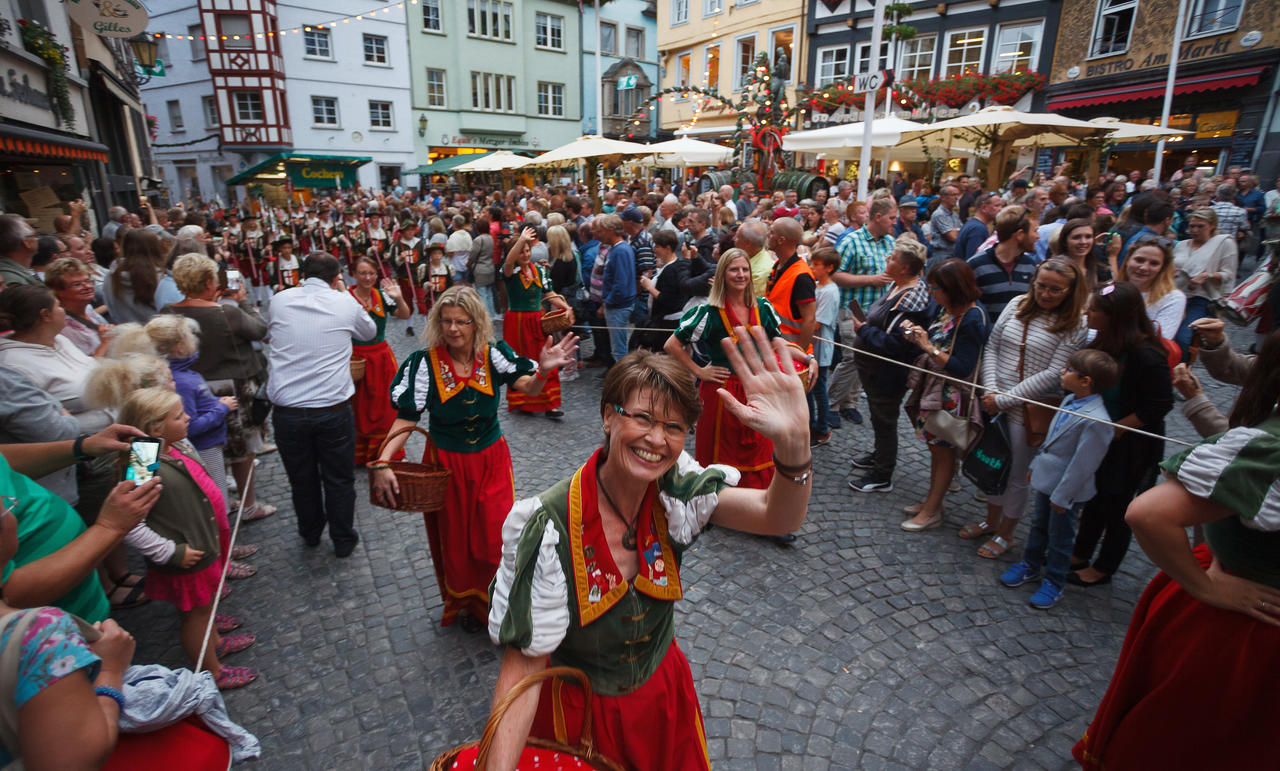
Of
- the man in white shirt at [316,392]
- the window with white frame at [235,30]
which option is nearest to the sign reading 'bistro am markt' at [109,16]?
the man in white shirt at [316,392]

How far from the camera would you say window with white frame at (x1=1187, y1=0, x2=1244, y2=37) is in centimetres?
1652

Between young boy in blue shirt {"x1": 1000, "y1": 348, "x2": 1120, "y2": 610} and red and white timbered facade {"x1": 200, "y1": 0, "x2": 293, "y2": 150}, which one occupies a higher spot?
red and white timbered facade {"x1": 200, "y1": 0, "x2": 293, "y2": 150}

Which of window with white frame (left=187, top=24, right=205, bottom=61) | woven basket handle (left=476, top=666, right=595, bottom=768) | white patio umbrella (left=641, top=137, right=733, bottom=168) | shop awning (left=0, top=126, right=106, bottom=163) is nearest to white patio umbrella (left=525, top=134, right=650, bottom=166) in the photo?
white patio umbrella (left=641, top=137, right=733, bottom=168)

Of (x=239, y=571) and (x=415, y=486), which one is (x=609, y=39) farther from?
(x=415, y=486)

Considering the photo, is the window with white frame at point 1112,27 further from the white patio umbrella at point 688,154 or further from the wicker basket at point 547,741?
the wicker basket at point 547,741

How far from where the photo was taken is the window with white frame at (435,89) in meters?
32.2

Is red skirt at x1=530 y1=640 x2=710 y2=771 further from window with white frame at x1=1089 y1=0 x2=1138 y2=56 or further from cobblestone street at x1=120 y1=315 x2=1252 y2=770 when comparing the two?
window with white frame at x1=1089 y1=0 x2=1138 y2=56

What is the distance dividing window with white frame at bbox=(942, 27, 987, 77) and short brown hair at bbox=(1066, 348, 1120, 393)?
23028mm

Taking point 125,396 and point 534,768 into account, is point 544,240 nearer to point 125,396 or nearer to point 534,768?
point 125,396

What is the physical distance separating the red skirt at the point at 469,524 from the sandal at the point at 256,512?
7.18 feet

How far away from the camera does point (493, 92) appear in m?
33.9

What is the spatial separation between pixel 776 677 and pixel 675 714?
5.09 feet

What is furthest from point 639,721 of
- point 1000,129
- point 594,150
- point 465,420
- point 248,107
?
point 248,107

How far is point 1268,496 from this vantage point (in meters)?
1.80
